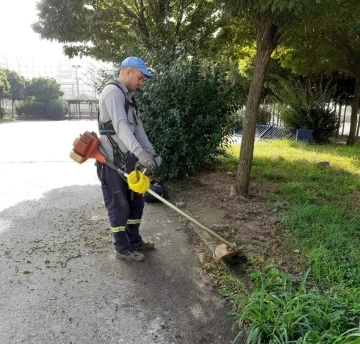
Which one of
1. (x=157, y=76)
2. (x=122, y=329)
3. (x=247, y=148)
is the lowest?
(x=122, y=329)

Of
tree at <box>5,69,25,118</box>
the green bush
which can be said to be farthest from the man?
tree at <box>5,69,25,118</box>

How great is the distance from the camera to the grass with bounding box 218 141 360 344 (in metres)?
2.12

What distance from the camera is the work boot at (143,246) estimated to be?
3611mm

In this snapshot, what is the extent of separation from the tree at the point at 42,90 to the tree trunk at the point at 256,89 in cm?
4619

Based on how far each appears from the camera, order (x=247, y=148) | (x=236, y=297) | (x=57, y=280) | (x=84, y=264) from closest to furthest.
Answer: (x=236, y=297)
(x=57, y=280)
(x=84, y=264)
(x=247, y=148)

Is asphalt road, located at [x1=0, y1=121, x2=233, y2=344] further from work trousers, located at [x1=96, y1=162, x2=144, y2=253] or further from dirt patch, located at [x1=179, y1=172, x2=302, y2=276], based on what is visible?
dirt patch, located at [x1=179, y1=172, x2=302, y2=276]

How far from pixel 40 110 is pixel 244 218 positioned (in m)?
46.3

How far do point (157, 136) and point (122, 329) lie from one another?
13.5 feet

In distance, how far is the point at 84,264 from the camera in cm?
332

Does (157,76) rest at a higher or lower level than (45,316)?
higher

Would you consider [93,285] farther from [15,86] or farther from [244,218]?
[15,86]

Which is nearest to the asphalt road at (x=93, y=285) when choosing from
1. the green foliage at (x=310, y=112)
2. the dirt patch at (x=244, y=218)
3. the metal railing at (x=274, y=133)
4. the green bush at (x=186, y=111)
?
the dirt patch at (x=244, y=218)

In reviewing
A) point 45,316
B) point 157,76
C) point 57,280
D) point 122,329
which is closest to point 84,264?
point 57,280

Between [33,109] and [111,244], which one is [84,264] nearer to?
[111,244]
